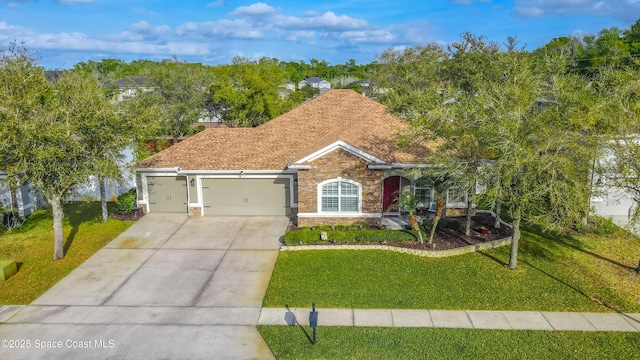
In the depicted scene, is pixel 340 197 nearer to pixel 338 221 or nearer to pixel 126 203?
pixel 338 221

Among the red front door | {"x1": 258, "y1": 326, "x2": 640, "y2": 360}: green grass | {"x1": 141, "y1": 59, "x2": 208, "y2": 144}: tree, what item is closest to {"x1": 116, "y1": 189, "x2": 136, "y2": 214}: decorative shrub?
the red front door

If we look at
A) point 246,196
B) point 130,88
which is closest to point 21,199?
point 246,196

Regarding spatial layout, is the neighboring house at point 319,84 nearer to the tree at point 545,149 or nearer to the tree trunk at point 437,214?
the tree trunk at point 437,214

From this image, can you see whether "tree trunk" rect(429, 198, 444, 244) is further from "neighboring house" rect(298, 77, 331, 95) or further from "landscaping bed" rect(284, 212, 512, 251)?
"neighboring house" rect(298, 77, 331, 95)

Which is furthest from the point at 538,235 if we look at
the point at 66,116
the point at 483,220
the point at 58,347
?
the point at 66,116

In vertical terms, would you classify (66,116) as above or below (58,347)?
above

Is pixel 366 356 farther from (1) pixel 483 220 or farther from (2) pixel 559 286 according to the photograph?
(1) pixel 483 220

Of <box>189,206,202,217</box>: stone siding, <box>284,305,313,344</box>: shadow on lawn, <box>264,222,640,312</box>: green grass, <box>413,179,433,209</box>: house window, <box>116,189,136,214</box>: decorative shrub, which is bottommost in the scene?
<box>284,305,313,344</box>: shadow on lawn
